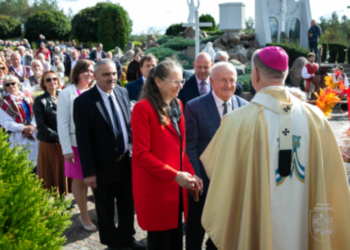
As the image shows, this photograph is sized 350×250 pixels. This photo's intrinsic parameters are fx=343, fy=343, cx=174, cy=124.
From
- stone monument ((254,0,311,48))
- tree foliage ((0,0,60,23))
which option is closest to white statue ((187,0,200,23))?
stone monument ((254,0,311,48))

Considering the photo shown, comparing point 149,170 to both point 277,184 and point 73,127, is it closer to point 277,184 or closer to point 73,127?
point 277,184

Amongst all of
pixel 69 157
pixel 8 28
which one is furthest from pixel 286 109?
pixel 8 28

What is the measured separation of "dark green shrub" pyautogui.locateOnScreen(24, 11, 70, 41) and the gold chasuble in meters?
46.7

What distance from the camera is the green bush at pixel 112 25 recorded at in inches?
1159

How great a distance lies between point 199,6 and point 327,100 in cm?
888

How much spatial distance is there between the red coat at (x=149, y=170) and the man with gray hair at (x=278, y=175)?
2.43ft

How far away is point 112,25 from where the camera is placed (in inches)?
1160

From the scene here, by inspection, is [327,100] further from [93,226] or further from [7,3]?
[7,3]

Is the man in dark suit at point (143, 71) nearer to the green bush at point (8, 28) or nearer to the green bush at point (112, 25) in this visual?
the green bush at point (112, 25)

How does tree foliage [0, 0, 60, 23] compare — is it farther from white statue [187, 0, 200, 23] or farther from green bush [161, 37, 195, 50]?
white statue [187, 0, 200, 23]

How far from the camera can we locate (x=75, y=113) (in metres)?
3.45

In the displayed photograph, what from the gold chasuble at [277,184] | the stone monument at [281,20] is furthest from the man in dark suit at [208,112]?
the stone monument at [281,20]

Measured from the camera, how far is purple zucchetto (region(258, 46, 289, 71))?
2.07 meters

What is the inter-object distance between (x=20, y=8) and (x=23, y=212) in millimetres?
94495
